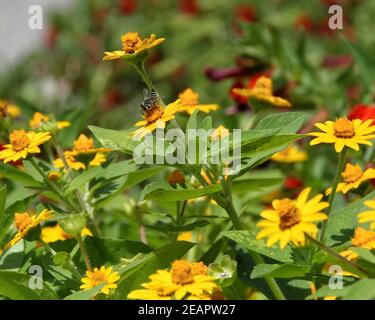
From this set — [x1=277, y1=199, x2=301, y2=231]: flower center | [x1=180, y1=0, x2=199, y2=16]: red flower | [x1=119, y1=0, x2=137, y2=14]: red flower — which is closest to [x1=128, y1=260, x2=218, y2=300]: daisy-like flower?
[x1=277, y1=199, x2=301, y2=231]: flower center

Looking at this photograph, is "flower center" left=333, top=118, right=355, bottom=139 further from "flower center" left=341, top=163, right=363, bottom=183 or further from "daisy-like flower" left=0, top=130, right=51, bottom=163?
"daisy-like flower" left=0, top=130, right=51, bottom=163

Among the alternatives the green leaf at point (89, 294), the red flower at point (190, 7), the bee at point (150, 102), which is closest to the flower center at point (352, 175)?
the bee at point (150, 102)

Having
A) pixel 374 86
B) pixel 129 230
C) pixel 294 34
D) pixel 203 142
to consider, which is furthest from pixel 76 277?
pixel 294 34

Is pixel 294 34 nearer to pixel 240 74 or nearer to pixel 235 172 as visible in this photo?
pixel 240 74

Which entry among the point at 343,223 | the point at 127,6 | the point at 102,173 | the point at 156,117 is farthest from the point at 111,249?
the point at 127,6

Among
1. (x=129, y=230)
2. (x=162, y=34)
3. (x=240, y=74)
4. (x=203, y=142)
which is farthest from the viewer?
(x=162, y=34)
